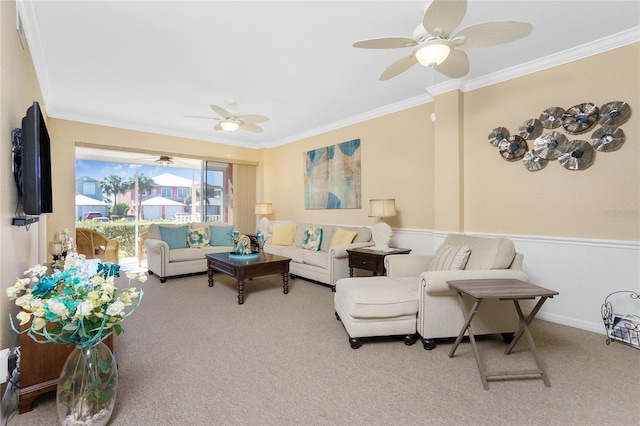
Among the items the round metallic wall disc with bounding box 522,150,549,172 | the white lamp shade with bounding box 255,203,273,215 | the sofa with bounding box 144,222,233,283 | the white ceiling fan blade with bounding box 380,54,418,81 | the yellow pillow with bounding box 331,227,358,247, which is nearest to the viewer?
the white ceiling fan blade with bounding box 380,54,418,81

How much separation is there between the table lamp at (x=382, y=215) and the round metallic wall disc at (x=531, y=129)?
1.63 m

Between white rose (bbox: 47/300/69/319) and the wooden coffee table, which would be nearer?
white rose (bbox: 47/300/69/319)

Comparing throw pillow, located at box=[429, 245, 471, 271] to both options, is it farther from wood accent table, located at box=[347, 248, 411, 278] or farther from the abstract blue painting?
the abstract blue painting

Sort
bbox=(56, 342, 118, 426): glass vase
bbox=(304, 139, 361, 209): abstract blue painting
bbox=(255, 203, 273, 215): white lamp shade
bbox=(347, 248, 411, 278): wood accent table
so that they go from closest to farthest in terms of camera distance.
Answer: bbox=(56, 342, 118, 426): glass vase → bbox=(347, 248, 411, 278): wood accent table → bbox=(304, 139, 361, 209): abstract blue painting → bbox=(255, 203, 273, 215): white lamp shade

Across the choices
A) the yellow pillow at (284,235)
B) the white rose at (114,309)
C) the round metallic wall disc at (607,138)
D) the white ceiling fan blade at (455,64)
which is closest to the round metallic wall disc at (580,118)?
the round metallic wall disc at (607,138)

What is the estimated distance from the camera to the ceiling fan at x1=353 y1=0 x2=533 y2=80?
186 cm

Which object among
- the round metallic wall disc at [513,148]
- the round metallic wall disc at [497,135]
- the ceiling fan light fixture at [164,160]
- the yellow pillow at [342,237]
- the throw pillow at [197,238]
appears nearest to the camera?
the round metallic wall disc at [513,148]

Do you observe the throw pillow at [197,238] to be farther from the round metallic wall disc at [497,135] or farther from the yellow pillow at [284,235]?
the round metallic wall disc at [497,135]

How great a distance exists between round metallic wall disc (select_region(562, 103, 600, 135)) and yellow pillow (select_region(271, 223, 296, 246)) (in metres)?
3.99

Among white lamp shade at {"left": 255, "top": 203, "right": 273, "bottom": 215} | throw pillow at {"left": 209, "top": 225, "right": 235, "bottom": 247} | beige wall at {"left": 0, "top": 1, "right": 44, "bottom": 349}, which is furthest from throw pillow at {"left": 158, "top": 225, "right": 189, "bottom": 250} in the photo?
beige wall at {"left": 0, "top": 1, "right": 44, "bottom": 349}

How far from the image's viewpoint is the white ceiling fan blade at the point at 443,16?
5.84ft

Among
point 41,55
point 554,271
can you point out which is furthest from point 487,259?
point 41,55

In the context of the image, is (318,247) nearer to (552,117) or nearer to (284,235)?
(284,235)

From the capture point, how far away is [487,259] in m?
2.65
